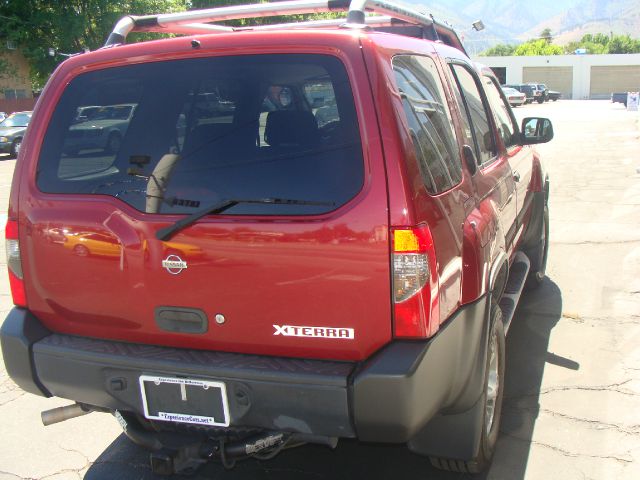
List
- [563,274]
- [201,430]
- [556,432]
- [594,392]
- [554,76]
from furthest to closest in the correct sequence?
[554,76]
[563,274]
[594,392]
[556,432]
[201,430]

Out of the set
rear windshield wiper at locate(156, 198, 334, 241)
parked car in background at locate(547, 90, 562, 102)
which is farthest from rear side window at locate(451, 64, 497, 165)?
parked car in background at locate(547, 90, 562, 102)

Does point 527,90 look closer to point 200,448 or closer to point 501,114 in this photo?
point 501,114

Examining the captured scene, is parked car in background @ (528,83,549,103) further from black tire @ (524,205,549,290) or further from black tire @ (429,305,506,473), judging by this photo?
black tire @ (429,305,506,473)

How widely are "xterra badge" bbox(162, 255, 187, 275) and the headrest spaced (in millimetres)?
570

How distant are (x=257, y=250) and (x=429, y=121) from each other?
0.92m

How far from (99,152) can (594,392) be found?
10.2 feet

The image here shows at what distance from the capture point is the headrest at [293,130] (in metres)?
2.37

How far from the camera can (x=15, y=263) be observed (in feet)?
9.09

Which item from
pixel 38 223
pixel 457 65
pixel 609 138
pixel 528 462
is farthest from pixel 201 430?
pixel 609 138

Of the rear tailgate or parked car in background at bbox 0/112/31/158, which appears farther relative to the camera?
parked car in background at bbox 0/112/31/158

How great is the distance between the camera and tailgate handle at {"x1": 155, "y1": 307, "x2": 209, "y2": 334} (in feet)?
8.04

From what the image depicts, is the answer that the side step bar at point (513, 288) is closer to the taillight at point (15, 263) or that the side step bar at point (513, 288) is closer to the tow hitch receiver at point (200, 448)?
the tow hitch receiver at point (200, 448)

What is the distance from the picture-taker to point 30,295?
2.74m

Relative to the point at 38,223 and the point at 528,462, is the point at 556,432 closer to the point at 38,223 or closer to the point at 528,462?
the point at 528,462
